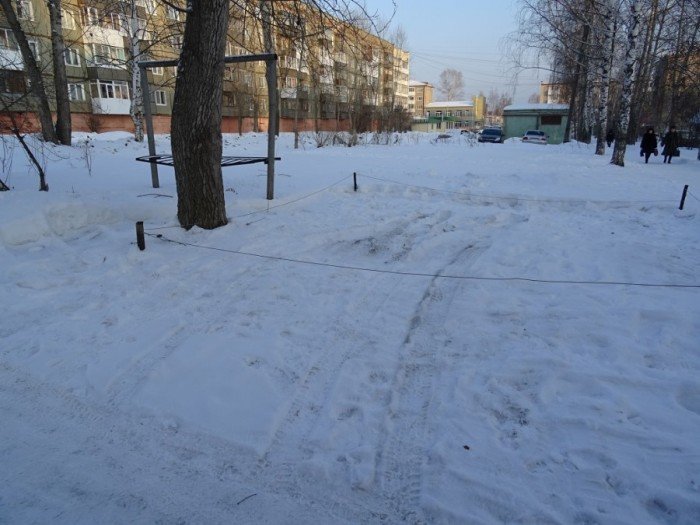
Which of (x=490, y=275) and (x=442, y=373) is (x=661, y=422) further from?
(x=490, y=275)

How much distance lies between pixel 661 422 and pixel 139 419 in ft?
10.5

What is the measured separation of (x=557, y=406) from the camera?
9.46 ft

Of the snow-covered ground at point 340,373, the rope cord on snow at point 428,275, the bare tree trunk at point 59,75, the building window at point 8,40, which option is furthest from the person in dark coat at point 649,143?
the building window at point 8,40

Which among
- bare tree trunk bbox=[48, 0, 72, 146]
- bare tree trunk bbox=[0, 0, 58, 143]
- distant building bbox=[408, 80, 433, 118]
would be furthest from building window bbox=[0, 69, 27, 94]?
distant building bbox=[408, 80, 433, 118]

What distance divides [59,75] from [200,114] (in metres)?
13.5

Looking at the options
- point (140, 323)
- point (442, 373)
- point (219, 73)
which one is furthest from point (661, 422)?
point (219, 73)

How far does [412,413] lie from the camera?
2.89 m

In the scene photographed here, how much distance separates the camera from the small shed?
138 ft

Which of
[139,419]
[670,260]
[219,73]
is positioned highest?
[219,73]

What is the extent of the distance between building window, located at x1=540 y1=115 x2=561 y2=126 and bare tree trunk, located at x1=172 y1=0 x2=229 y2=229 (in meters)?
43.1

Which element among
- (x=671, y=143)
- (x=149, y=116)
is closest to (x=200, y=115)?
(x=149, y=116)

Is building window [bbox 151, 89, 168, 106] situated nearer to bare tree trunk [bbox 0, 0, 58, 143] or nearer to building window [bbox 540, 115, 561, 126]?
bare tree trunk [bbox 0, 0, 58, 143]

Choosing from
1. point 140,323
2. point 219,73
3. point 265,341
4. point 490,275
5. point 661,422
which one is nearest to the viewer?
point 661,422

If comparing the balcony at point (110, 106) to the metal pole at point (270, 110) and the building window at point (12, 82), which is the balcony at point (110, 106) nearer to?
the building window at point (12, 82)
